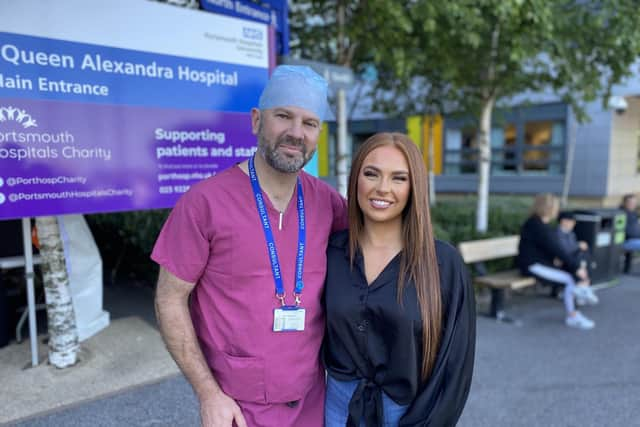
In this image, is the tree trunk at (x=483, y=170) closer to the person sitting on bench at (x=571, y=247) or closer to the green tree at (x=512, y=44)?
the green tree at (x=512, y=44)

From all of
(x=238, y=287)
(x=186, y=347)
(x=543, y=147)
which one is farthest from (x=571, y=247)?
(x=543, y=147)

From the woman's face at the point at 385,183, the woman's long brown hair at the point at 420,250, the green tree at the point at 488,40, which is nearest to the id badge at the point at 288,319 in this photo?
the woman's long brown hair at the point at 420,250

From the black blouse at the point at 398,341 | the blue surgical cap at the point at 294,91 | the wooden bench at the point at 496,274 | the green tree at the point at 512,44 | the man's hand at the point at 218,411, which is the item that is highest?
the green tree at the point at 512,44

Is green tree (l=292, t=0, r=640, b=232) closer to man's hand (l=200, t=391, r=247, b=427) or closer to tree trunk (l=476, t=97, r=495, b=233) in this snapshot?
tree trunk (l=476, t=97, r=495, b=233)

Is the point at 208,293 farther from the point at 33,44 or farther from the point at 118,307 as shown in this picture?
the point at 118,307

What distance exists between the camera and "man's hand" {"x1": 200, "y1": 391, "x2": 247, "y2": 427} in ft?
5.21

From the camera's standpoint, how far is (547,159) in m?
15.9

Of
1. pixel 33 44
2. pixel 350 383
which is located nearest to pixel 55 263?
pixel 33 44

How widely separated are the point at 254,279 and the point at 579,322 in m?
4.90

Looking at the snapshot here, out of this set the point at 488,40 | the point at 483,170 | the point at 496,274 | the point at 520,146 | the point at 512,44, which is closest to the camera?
the point at 512,44

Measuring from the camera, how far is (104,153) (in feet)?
11.0

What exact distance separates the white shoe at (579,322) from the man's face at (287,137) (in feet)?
15.7

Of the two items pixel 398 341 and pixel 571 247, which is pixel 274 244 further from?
pixel 571 247

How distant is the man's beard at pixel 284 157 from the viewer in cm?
167
